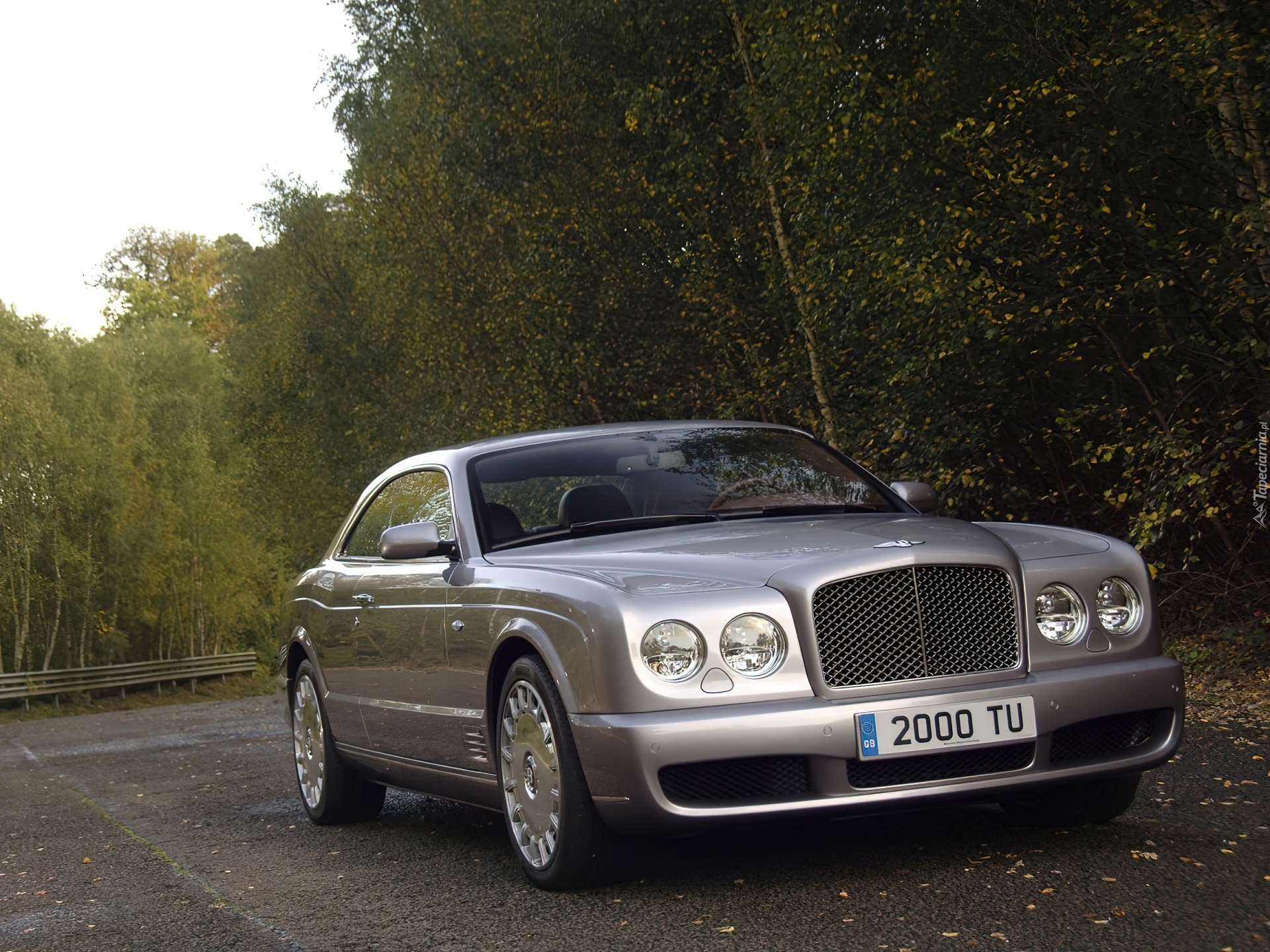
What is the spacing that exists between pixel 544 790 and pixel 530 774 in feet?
0.48

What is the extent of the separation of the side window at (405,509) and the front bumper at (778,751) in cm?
195

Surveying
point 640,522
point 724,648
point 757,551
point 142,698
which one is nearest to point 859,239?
point 640,522

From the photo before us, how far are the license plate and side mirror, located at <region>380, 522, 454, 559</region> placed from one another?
218 cm

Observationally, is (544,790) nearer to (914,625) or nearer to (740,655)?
Answer: (740,655)

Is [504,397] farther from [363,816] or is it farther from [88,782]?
[363,816]

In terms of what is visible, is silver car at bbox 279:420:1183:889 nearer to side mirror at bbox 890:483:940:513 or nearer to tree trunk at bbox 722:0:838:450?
side mirror at bbox 890:483:940:513

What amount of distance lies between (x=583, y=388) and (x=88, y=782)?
12129 mm

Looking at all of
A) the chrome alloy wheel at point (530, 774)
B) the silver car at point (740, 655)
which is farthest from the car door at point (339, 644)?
the chrome alloy wheel at point (530, 774)

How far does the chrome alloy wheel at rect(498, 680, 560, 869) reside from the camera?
5199 millimetres

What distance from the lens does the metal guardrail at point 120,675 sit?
135 feet

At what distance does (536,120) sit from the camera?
2256 centimetres

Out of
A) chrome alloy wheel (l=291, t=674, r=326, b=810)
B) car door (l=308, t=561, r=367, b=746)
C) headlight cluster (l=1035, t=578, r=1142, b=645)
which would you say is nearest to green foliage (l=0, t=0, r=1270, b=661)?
headlight cluster (l=1035, t=578, r=1142, b=645)

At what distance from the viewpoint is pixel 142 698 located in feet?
147

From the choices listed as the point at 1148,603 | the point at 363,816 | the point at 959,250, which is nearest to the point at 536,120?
the point at 959,250
